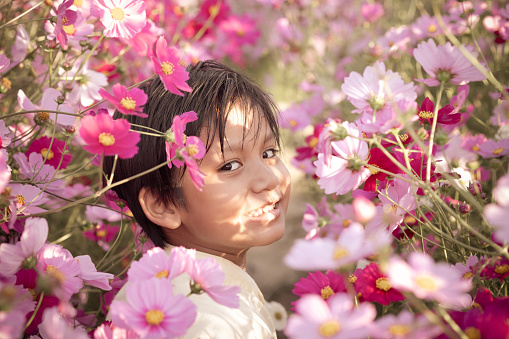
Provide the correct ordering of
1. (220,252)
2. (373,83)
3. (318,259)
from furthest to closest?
(220,252) → (373,83) → (318,259)

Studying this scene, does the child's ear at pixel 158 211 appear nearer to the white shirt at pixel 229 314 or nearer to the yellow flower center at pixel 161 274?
the white shirt at pixel 229 314

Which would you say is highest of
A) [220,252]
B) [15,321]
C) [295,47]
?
[15,321]

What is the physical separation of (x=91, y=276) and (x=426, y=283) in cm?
43

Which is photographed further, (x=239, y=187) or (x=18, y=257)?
(x=239, y=187)

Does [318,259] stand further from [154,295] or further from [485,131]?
[485,131]

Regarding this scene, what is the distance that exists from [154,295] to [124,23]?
44 cm

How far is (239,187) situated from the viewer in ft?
2.42

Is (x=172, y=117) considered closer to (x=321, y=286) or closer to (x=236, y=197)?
(x=236, y=197)

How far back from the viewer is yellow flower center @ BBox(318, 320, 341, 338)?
1.16ft

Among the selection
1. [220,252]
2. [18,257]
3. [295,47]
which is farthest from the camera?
[295,47]

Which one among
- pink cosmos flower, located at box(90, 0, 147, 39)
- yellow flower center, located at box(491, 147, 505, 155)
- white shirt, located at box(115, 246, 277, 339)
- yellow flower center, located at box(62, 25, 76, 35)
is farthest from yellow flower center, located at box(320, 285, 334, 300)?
yellow flower center, located at box(62, 25, 76, 35)

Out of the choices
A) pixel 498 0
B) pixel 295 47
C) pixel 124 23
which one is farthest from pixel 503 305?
pixel 295 47

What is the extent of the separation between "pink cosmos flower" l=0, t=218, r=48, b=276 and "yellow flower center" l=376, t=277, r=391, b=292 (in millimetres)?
371

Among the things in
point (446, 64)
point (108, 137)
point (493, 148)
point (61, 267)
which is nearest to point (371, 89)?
point (446, 64)
